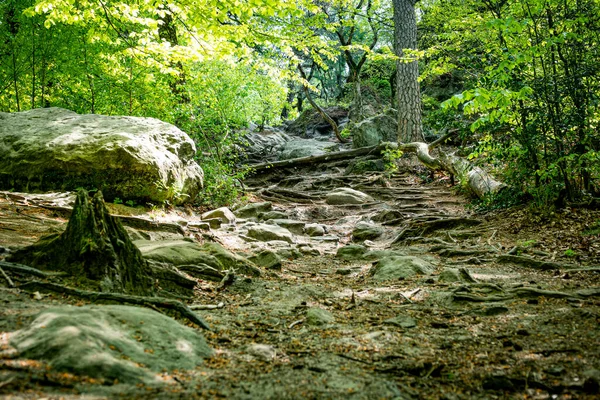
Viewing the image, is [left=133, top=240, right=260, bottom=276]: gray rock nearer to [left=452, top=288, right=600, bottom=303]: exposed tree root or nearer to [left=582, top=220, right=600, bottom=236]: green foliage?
[left=452, top=288, right=600, bottom=303]: exposed tree root

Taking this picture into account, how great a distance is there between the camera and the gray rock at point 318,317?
346cm

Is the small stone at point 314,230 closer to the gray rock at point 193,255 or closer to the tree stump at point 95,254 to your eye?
the gray rock at point 193,255

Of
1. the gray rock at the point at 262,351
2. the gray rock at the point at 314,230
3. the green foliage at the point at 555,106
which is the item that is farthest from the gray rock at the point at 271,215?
the gray rock at the point at 262,351

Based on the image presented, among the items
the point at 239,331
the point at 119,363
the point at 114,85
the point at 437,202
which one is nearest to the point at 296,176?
the point at 437,202

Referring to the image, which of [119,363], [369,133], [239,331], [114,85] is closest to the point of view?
[119,363]

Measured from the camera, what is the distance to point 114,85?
991 cm

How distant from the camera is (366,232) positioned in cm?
857

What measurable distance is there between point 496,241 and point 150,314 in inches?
227

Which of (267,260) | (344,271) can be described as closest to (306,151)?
(267,260)

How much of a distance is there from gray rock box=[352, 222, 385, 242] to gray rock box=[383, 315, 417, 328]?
4.98 meters

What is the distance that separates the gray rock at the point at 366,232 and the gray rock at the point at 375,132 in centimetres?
875

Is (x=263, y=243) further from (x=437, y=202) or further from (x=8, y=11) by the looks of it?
(x=8, y=11)

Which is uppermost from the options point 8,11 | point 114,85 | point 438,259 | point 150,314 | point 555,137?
point 8,11

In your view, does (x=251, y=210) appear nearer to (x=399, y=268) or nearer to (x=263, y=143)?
(x=399, y=268)
